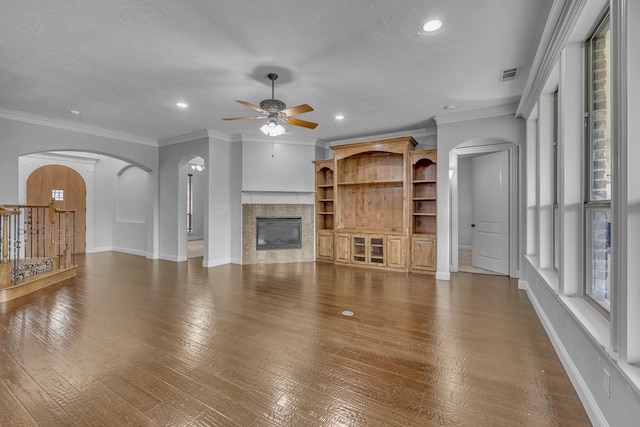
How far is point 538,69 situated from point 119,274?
7.12 m

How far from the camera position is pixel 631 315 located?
1463 mm

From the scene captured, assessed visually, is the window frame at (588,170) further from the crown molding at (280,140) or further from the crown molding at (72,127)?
the crown molding at (72,127)

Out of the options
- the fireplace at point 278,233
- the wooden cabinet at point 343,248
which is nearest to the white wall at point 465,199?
the wooden cabinet at point 343,248

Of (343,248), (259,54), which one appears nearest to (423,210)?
(343,248)

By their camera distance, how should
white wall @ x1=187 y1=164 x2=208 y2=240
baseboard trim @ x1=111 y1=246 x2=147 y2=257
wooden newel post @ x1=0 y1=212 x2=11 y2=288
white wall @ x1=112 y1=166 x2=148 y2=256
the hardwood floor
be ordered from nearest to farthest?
the hardwood floor → wooden newel post @ x1=0 y1=212 x2=11 y2=288 → baseboard trim @ x1=111 y1=246 x2=147 y2=257 → white wall @ x1=112 y1=166 x2=148 y2=256 → white wall @ x1=187 y1=164 x2=208 y2=240

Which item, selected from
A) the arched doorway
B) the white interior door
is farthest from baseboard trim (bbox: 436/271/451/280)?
the white interior door

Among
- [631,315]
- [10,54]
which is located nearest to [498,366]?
[631,315]

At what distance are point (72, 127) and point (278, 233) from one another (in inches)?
175

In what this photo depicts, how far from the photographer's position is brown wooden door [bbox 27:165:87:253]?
23.8 feet

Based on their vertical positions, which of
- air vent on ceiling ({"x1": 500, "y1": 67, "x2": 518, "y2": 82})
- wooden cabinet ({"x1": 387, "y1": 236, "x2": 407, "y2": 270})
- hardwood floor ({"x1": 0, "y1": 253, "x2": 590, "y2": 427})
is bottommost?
hardwood floor ({"x1": 0, "y1": 253, "x2": 590, "y2": 427})

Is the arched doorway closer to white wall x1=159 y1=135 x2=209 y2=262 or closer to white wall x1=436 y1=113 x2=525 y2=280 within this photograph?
white wall x1=436 y1=113 x2=525 y2=280

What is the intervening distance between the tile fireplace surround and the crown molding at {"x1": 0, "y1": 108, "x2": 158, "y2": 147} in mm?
2813

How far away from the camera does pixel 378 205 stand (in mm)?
6645

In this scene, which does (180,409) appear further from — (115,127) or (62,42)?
(115,127)
